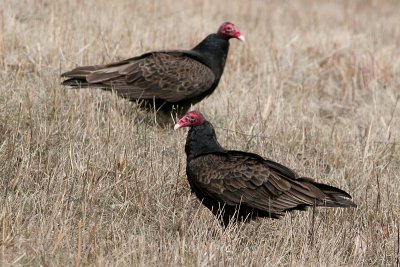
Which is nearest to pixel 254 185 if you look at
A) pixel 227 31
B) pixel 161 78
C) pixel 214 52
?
pixel 161 78

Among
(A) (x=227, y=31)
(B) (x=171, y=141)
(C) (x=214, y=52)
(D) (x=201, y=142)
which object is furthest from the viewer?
(A) (x=227, y=31)

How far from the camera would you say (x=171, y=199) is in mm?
5348

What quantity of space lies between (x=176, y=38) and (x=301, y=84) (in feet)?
5.73

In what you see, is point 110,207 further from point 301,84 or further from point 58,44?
point 301,84

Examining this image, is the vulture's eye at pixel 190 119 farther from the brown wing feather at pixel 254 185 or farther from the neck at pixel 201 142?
the brown wing feather at pixel 254 185

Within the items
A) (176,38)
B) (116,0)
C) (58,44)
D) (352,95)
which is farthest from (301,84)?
Result: (116,0)

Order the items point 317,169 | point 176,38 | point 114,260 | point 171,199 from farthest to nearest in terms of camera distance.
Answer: point 176,38 < point 317,169 < point 171,199 < point 114,260

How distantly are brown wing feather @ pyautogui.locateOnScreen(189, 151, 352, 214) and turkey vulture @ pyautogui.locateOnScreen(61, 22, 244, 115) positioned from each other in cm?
196

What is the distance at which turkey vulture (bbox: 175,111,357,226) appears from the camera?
4887mm

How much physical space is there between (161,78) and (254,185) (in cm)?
227

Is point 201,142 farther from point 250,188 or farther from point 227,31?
point 227,31

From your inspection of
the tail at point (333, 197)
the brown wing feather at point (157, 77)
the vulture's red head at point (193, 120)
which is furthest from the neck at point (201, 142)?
the brown wing feather at point (157, 77)

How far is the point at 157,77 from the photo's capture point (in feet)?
22.8

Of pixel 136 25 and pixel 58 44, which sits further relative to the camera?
pixel 136 25
